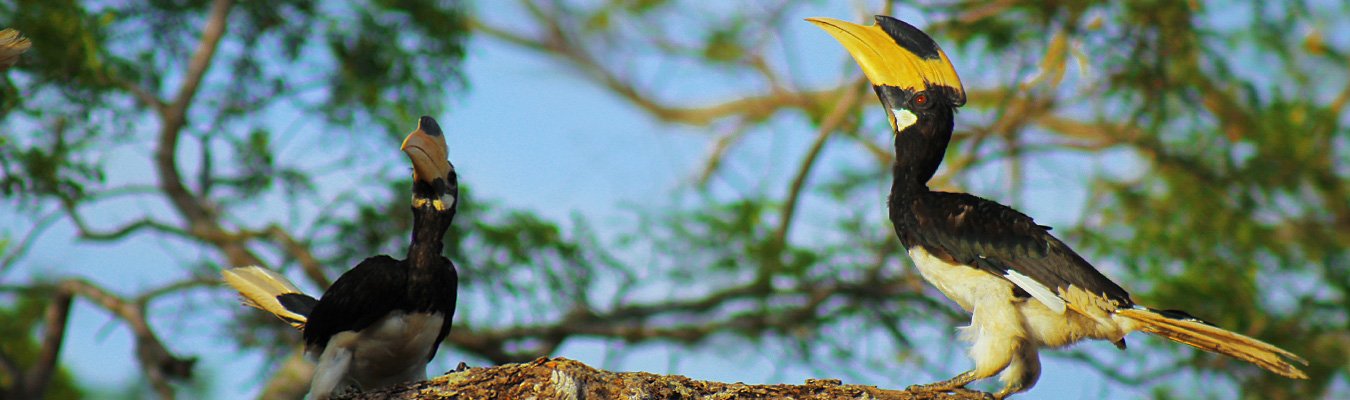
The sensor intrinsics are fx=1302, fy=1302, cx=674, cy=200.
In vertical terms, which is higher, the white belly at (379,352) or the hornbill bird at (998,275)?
the hornbill bird at (998,275)

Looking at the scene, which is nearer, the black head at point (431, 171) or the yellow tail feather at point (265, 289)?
the black head at point (431, 171)

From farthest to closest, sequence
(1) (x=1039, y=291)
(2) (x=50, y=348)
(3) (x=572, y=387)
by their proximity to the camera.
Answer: (2) (x=50, y=348), (1) (x=1039, y=291), (3) (x=572, y=387)

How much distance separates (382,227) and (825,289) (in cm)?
341

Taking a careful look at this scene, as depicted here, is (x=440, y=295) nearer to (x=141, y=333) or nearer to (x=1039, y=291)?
(x=1039, y=291)

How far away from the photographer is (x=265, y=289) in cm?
507

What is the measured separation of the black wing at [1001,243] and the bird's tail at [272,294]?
230cm

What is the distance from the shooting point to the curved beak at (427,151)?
439cm

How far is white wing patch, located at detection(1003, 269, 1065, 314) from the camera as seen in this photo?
13.2ft

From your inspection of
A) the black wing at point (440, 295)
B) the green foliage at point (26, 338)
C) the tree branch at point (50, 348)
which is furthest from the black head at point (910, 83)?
the green foliage at point (26, 338)

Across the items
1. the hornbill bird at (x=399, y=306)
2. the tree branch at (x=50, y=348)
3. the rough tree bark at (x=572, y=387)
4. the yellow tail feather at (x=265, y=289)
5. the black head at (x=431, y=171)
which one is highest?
the tree branch at (x=50, y=348)

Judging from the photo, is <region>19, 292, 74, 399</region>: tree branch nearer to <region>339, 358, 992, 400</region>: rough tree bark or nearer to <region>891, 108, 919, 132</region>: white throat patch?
<region>339, 358, 992, 400</region>: rough tree bark

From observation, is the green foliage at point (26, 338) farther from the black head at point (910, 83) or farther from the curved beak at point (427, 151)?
the black head at point (910, 83)

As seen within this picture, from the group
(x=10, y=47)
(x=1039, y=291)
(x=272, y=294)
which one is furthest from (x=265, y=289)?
(x=1039, y=291)

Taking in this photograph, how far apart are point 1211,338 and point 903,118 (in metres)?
1.25
